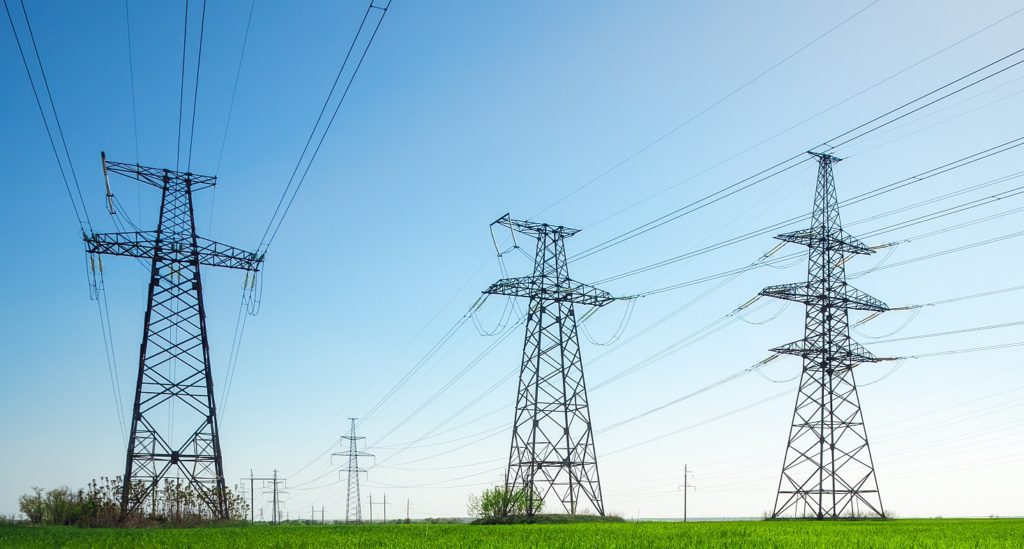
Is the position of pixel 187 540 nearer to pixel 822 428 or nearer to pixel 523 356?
pixel 523 356

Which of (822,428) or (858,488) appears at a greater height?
(822,428)

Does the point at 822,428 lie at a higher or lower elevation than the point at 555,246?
lower

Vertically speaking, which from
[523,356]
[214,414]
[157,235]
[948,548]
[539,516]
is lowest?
[539,516]

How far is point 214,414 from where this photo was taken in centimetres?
2884

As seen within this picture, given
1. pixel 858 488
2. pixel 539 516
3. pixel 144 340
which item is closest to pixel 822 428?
pixel 858 488

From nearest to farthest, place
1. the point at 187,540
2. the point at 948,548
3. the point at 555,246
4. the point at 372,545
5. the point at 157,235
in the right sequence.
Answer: the point at 948,548
the point at 372,545
the point at 187,540
the point at 157,235
the point at 555,246

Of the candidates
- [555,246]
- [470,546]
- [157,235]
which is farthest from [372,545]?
[555,246]

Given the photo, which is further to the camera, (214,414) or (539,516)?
(539,516)

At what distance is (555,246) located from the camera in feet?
131

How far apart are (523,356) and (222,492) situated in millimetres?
14044

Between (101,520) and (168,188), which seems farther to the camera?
(168,188)

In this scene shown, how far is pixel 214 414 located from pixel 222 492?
363cm

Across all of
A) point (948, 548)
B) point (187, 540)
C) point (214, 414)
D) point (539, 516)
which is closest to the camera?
point (948, 548)

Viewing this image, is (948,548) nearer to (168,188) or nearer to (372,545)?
(372,545)
